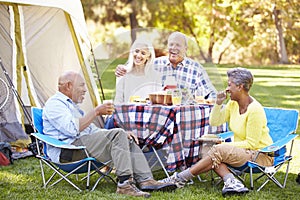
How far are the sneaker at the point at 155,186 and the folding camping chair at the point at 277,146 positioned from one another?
40 centimetres

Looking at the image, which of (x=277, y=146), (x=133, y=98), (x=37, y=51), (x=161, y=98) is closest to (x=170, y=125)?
(x=161, y=98)

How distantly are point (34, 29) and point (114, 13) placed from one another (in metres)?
14.8

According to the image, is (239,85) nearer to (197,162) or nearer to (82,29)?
(197,162)

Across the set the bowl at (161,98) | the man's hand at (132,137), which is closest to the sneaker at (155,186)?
the man's hand at (132,137)

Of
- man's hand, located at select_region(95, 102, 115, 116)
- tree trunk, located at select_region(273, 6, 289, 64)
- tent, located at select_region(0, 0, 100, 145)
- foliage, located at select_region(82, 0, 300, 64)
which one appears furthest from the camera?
foliage, located at select_region(82, 0, 300, 64)

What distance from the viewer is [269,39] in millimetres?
19875

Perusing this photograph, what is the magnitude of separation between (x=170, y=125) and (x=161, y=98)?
0.63 feet

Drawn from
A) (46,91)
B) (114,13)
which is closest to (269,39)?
(114,13)

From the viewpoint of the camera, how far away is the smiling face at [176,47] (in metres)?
3.80

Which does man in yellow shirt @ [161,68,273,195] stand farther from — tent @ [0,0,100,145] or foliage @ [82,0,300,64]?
foliage @ [82,0,300,64]

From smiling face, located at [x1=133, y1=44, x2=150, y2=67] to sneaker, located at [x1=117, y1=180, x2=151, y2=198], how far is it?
74 centimetres

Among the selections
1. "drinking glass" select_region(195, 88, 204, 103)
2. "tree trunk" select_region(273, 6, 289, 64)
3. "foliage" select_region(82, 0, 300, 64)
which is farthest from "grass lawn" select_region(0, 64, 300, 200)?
"foliage" select_region(82, 0, 300, 64)

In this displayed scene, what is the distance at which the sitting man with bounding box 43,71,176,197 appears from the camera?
12.0ft

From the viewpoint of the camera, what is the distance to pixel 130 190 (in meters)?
3.68
